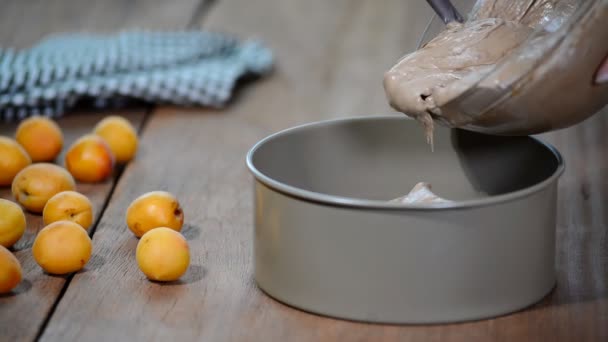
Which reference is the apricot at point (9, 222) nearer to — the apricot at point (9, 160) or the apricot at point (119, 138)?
the apricot at point (9, 160)

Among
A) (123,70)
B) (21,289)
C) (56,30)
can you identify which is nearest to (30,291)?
(21,289)

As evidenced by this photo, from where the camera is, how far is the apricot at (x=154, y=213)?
126 cm

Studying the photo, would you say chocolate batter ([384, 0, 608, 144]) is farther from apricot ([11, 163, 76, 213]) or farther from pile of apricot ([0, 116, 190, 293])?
apricot ([11, 163, 76, 213])

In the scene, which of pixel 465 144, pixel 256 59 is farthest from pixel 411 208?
pixel 256 59

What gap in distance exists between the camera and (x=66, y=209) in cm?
127

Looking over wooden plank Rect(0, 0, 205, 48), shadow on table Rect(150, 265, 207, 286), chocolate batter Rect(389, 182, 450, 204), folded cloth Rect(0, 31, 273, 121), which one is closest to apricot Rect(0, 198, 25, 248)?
shadow on table Rect(150, 265, 207, 286)

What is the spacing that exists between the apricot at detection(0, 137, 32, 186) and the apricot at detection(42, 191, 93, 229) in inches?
8.5

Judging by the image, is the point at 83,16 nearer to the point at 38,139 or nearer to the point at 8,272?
the point at 38,139

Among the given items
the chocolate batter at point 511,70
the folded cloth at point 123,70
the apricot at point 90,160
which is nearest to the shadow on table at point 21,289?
the apricot at point 90,160

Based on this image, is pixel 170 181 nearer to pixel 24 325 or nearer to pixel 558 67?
pixel 24 325

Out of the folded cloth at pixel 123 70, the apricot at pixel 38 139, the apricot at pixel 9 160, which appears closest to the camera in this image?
the apricot at pixel 9 160

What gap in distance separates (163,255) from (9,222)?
8.9 inches

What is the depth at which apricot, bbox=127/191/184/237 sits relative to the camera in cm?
126

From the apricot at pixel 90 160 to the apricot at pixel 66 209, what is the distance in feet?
0.72
